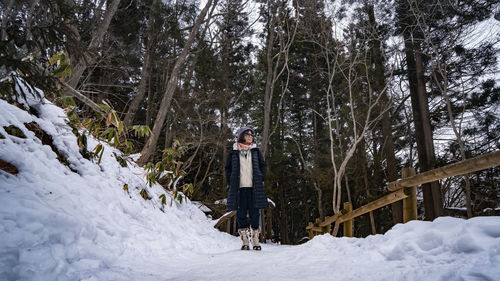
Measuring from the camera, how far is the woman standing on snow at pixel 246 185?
373 cm

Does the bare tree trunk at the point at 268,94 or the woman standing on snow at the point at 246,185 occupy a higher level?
the bare tree trunk at the point at 268,94

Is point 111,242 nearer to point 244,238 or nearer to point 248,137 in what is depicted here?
point 244,238

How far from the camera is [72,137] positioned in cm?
354

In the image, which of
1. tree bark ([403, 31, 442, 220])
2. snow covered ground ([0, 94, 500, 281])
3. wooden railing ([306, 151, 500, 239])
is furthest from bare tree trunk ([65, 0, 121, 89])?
tree bark ([403, 31, 442, 220])

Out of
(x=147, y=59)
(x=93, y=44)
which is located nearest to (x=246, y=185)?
(x=93, y=44)

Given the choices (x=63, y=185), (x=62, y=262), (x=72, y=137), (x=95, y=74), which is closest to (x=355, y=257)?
(x=62, y=262)

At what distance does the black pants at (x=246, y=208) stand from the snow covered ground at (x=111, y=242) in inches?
36.5

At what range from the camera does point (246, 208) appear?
12.5ft

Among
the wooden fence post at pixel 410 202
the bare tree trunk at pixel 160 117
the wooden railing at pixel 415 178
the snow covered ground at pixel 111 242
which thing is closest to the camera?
the snow covered ground at pixel 111 242

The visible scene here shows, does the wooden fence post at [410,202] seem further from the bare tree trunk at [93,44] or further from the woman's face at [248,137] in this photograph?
the bare tree trunk at [93,44]

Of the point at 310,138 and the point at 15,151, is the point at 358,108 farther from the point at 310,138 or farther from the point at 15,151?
the point at 15,151

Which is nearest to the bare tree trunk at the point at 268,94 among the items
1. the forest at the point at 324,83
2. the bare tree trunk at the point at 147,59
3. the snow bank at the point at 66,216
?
the forest at the point at 324,83

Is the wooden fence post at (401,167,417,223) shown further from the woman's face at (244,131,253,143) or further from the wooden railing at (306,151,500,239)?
the woman's face at (244,131,253,143)

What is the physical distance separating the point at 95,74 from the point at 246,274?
1350 cm
